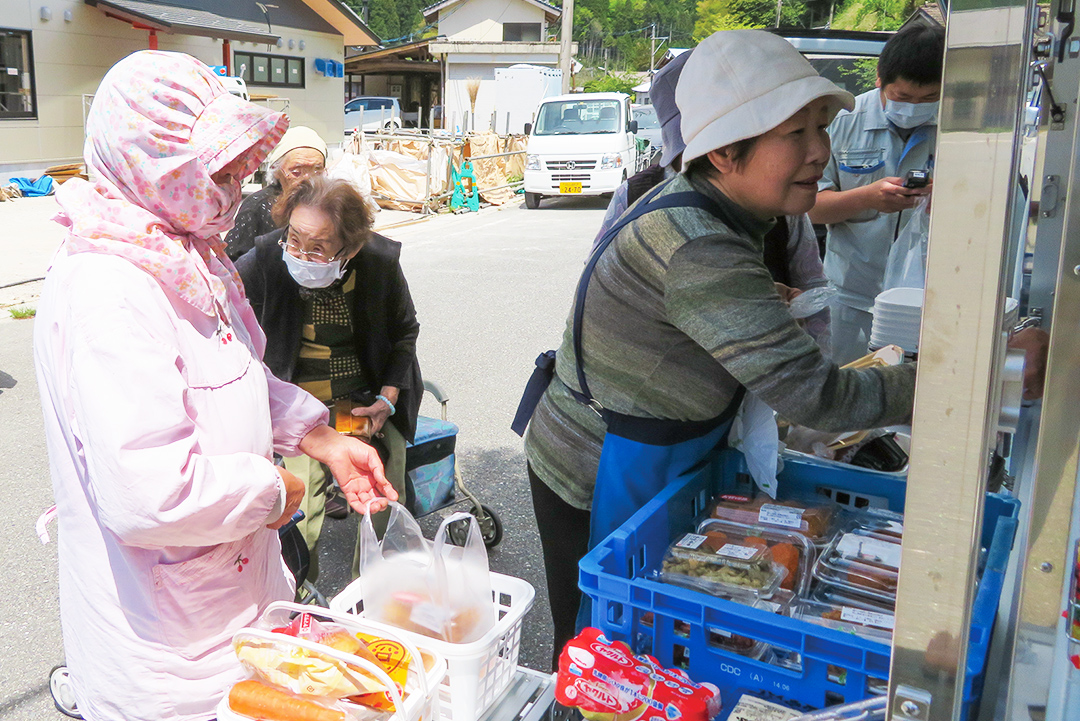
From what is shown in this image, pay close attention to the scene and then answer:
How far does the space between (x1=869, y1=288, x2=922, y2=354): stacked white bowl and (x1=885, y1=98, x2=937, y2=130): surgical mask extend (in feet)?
3.61

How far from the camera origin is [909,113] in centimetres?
325

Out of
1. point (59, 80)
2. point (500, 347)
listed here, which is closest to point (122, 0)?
point (59, 80)

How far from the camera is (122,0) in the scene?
18.2m

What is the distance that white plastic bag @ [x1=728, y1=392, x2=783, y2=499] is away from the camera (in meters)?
1.86

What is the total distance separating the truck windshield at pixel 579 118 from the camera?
55.2ft

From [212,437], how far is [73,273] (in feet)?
1.24

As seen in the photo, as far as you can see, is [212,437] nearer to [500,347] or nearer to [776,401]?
[776,401]

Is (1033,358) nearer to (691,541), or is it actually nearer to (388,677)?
(691,541)

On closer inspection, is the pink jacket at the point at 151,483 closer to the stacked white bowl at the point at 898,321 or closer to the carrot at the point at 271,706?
the carrot at the point at 271,706

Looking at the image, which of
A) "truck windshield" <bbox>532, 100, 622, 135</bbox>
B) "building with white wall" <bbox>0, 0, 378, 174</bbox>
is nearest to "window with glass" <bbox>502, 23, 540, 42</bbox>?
"building with white wall" <bbox>0, 0, 378, 174</bbox>

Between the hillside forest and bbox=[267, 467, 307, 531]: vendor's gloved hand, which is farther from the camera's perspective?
the hillside forest

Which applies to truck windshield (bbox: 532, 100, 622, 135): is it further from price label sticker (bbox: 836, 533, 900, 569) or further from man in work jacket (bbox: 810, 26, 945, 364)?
price label sticker (bbox: 836, 533, 900, 569)

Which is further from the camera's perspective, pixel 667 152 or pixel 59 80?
pixel 59 80

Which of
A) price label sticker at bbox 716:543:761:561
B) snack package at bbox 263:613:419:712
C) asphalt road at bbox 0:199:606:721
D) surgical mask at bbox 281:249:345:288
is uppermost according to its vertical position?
surgical mask at bbox 281:249:345:288
